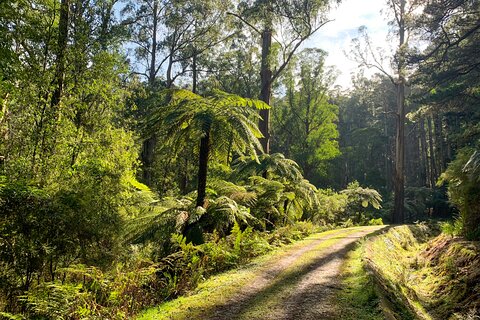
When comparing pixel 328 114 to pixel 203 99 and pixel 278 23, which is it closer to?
pixel 278 23

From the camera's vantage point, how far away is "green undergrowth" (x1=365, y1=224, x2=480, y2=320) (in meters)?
5.38

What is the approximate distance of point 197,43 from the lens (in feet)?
78.4

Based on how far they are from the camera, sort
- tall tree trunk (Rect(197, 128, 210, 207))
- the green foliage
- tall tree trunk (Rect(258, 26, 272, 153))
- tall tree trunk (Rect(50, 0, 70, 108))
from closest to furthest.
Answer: tall tree trunk (Rect(50, 0, 70, 108)) < tall tree trunk (Rect(197, 128, 210, 207)) < the green foliage < tall tree trunk (Rect(258, 26, 272, 153))

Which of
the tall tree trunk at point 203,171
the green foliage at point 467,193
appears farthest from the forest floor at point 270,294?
the green foliage at point 467,193

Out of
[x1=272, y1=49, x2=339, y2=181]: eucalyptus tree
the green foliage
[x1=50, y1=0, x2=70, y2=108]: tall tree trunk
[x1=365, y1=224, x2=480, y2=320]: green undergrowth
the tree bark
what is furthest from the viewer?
[x1=272, y1=49, x2=339, y2=181]: eucalyptus tree

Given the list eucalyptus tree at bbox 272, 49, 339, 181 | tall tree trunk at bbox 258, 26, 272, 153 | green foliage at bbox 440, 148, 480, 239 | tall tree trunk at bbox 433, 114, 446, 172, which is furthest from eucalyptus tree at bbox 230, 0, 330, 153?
tall tree trunk at bbox 433, 114, 446, 172

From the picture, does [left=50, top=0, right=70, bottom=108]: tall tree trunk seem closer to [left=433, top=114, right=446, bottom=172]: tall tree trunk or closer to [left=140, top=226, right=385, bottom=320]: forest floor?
[left=140, top=226, right=385, bottom=320]: forest floor

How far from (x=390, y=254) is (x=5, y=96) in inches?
401

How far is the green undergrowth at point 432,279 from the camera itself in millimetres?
5379

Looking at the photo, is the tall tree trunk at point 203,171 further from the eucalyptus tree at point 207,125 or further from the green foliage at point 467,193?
the green foliage at point 467,193

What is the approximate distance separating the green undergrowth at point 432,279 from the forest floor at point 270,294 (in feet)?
2.51

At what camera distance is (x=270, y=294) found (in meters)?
4.61

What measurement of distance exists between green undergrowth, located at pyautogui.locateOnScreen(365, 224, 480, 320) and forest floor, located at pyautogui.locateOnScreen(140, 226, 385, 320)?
765 millimetres

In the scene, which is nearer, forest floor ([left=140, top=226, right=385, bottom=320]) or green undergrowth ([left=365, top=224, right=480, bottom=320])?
forest floor ([left=140, top=226, right=385, bottom=320])
